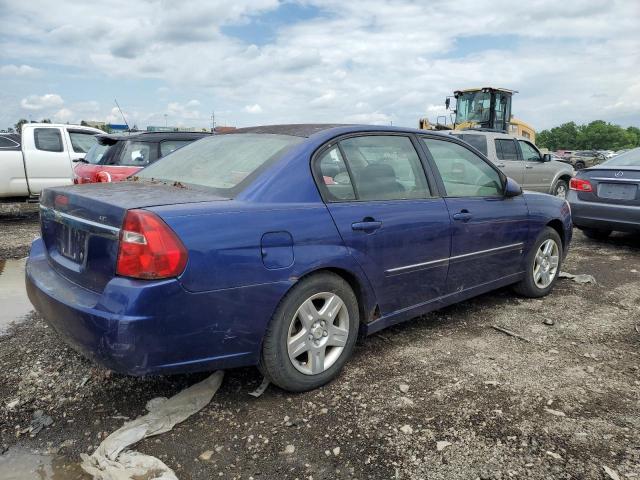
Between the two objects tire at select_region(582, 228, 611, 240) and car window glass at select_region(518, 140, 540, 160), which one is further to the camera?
car window glass at select_region(518, 140, 540, 160)

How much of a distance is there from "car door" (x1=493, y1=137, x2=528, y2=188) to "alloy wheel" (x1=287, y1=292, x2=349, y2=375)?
8172 mm

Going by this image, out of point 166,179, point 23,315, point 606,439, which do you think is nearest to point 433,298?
point 606,439

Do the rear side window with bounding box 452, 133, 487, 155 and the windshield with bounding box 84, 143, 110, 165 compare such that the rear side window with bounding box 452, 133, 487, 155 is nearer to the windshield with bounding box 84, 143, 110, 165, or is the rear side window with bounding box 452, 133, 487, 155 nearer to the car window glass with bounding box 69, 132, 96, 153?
the windshield with bounding box 84, 143, 110, 165

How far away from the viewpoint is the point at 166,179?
3.29 metres

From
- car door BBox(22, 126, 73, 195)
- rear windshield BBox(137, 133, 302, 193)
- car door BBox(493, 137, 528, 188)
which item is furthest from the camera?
car door BBox(493, 137, 528, 188)

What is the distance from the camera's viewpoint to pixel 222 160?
3.27m

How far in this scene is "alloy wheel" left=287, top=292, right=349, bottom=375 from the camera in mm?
2865

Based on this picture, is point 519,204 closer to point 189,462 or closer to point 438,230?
point 438,230

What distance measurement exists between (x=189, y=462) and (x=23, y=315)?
8.85ft

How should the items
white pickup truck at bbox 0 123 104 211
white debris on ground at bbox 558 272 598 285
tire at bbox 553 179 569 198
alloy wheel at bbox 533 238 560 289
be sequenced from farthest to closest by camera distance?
tire at bbox 553 179 569 198 → white pickup truck at bbox 0 123 104 211 → white debris on ground at bbox 558 272 598 285 → alloy wheel at bbox 533 238 560 289

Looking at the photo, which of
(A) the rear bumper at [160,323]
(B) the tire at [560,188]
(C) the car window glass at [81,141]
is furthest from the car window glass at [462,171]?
(B) the tire at [560,188]

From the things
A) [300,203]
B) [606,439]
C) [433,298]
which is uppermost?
[300,203]

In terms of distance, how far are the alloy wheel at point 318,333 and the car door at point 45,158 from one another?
27.0ft

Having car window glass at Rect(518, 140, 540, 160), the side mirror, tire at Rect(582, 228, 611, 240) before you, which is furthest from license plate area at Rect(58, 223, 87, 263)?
car window glass at Rect(518, 140, 540, 160)
